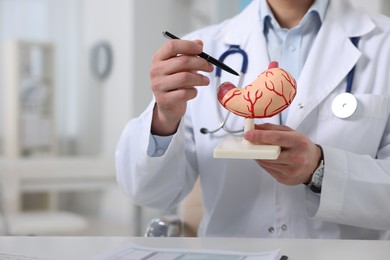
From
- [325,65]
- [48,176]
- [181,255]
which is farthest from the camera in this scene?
[48,176]

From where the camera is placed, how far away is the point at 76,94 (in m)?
5.05

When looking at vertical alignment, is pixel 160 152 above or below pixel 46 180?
above

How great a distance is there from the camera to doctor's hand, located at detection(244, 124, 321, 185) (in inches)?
36.7

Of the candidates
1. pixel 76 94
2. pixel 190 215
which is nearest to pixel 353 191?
pixel 190 215

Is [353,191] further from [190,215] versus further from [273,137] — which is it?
[190,215]

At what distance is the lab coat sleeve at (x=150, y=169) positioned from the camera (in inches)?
44.4

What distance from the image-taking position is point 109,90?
4602mm

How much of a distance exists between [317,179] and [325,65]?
11.2 inches

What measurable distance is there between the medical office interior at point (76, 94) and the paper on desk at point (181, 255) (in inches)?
106

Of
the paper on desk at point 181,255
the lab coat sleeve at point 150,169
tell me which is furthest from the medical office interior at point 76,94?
the paper on desk at point 181,255

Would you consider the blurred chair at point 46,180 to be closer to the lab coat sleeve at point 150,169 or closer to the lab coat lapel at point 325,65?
the lab coat sleeve at point 150,169

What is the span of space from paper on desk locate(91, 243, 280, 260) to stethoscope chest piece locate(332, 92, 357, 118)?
414 mm

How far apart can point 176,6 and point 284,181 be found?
3.45 meters

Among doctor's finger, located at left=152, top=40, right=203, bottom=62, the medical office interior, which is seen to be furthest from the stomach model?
the medical office interior
